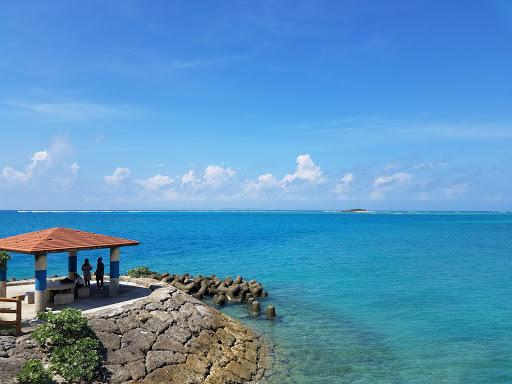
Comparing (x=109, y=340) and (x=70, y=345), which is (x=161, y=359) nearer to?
(x=109, y=340)

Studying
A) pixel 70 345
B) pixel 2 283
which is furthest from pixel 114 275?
pixel 70 345

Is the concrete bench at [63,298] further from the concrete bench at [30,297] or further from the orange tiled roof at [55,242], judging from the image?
the orange tiled roof at [55,242]

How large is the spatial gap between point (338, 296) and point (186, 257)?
28165 mm

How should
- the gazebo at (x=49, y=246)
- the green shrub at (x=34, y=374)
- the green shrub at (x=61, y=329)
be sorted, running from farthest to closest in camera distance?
the gazebo at (x=49, y=246) → the green shrub at (x=61, y=329) → the green shrub at (x=34, y=374)

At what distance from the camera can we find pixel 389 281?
40.6 m

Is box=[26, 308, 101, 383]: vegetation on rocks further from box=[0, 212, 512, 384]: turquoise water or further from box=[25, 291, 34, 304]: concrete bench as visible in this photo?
box=[0, 212, 512, 384]: turquoise water

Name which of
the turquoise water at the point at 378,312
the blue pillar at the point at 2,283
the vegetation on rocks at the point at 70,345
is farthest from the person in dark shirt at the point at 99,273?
Answer: the turquoise water at the point at 378,312

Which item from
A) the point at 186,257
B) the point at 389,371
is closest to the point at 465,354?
the point at 389,371

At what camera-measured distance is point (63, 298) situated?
20.3 m

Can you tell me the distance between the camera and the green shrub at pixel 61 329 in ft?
51.3

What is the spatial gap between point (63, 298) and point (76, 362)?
6183 mm

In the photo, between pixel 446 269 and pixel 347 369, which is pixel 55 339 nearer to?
pixel 347 369

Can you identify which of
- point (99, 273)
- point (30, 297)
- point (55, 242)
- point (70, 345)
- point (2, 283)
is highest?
point (55, 242)

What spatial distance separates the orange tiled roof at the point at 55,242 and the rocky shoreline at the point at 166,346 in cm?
349
